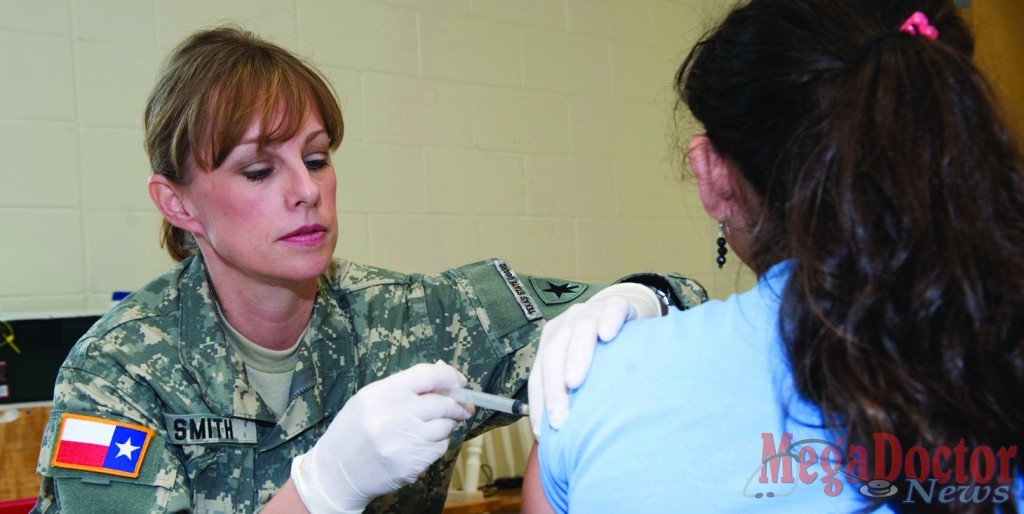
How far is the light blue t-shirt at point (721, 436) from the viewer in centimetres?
75

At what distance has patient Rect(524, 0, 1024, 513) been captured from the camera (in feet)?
2.31

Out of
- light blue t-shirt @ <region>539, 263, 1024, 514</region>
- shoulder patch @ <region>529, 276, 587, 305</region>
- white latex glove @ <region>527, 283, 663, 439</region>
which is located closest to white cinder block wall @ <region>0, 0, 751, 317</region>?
shoulder patch @ <region>529, 276, 587, 305</region>

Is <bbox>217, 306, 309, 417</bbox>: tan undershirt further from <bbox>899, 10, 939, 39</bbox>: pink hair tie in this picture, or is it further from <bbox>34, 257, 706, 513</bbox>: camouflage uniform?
<bbox>899, 10, 939, 39</bbox>: pink hair tie

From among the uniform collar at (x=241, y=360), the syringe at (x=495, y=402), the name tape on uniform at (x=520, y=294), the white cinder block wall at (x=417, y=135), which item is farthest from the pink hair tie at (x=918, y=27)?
the white cinder block wall at (x=417, y=135)

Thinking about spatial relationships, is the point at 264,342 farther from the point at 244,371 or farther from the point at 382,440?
the point at 382,440

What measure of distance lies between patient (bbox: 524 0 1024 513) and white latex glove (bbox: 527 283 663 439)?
7 centimetres

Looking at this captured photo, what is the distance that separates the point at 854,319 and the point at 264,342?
1108 mm

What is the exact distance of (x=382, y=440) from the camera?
1146 mm

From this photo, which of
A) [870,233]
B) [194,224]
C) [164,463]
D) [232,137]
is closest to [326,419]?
[164,463]

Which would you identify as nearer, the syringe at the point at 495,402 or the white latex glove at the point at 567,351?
the white latex glove at the point at 567,351

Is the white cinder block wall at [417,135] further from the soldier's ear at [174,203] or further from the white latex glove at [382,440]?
the white latex glove at [382,440]

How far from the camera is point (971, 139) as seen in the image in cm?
71

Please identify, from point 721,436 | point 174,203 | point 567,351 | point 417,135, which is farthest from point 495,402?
point 417,135

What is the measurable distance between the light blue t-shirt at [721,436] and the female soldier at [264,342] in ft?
1.01
